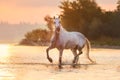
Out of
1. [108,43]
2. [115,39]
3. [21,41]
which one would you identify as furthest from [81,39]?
[21,41]

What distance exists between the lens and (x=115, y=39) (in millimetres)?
70875

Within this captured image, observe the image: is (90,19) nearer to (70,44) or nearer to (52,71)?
(70,44)

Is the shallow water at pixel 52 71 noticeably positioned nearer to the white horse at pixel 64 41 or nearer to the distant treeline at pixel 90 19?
the white horse at pixel 64 41

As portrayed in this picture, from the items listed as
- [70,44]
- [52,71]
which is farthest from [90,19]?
[52,71]

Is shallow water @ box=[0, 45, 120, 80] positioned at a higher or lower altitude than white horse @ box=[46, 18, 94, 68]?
lower

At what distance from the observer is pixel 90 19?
7988 centimetres

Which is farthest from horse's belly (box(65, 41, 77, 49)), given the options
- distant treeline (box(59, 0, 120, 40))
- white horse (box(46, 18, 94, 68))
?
distant treeline (box(59, 0, 120, 40))

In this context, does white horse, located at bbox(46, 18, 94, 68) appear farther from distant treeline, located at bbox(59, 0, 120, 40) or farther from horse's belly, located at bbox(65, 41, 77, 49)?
distant treeline, located at bbox(59, 0, 120, 40)

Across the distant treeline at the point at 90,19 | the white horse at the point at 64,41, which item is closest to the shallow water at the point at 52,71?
the white horse at the point at 64,41

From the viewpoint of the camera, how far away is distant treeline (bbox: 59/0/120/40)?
73.4m

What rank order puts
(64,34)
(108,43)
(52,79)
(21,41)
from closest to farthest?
(52,79) < (64,34) < (108,43) < (21,41)

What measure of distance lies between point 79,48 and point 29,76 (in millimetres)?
7777

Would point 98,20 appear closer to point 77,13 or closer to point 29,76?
point 77,13

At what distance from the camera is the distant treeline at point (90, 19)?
73.4 metres
